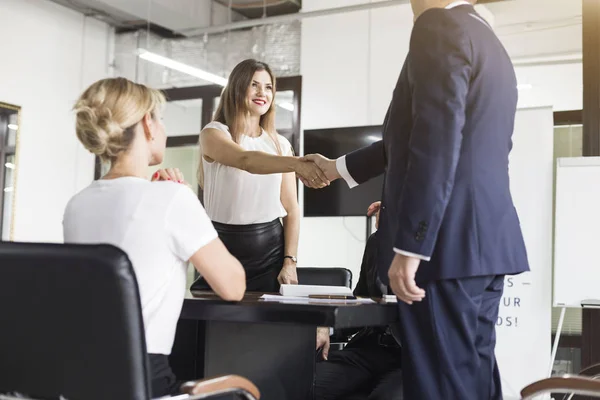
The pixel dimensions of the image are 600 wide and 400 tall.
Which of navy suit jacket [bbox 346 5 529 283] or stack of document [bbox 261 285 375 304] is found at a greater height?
navy suit jacket [bbox 346 5 529 283]

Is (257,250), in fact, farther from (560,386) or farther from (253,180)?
(560,386)

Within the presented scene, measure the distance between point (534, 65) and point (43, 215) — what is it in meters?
4.83

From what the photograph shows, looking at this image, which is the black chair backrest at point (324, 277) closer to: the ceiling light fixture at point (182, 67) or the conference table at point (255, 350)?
the conference table at point (255, 350)

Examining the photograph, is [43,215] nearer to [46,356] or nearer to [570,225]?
[570,225]

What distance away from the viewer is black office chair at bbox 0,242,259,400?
50.7 inches

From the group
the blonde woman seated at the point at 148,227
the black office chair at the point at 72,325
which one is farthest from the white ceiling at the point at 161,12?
the black office chair at the point at 72,325

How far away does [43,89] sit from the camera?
7.59 m

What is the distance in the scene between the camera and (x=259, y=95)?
10.3 ft

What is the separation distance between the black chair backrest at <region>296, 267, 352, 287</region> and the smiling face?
0.70 meters

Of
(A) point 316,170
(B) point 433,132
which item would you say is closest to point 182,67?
(A) point 316,170

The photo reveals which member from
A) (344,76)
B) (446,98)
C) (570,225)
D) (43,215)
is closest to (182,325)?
(446,98)

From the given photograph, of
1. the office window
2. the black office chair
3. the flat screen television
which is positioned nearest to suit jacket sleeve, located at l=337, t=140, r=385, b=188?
the black office chair

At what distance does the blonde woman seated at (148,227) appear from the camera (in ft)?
5.10

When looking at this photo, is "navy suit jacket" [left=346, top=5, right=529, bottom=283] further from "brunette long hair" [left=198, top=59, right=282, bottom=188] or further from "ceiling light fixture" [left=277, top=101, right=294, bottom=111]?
"ceiling light fixture" [left=277, top=101, right=294, bottom=111]
